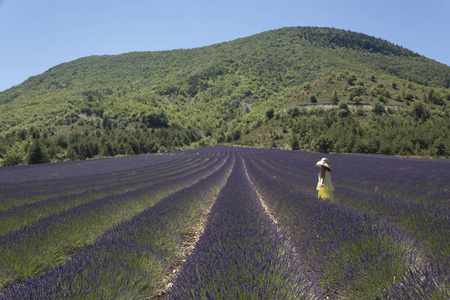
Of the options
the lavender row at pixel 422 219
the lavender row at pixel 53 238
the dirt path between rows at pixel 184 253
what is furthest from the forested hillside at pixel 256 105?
the lavender row at pixel 53 238

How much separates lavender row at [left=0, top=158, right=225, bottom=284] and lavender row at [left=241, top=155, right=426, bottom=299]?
3525mm

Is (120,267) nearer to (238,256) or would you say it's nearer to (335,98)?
(238,256)

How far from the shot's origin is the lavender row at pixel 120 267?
190cm

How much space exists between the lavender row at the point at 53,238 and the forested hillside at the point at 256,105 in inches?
1414

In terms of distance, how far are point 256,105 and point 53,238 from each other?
132m

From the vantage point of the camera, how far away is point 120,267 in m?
2.47

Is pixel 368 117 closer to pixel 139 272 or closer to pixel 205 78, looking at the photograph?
pixel 139 272

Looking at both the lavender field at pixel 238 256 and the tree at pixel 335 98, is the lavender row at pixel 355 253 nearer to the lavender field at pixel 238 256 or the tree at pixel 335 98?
the lavender field at pixel 238 256

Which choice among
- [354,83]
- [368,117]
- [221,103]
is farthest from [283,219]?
[221,103]

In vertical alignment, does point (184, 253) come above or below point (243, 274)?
below

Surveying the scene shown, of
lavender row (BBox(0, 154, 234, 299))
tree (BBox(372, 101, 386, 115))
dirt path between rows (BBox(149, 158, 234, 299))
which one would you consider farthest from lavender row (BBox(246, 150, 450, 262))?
tree (BBox(372, 101, 386, 115))

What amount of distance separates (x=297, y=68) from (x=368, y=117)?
10036 cm

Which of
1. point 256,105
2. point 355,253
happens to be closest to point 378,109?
point 355,253

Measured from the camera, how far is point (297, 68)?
14612 cm
